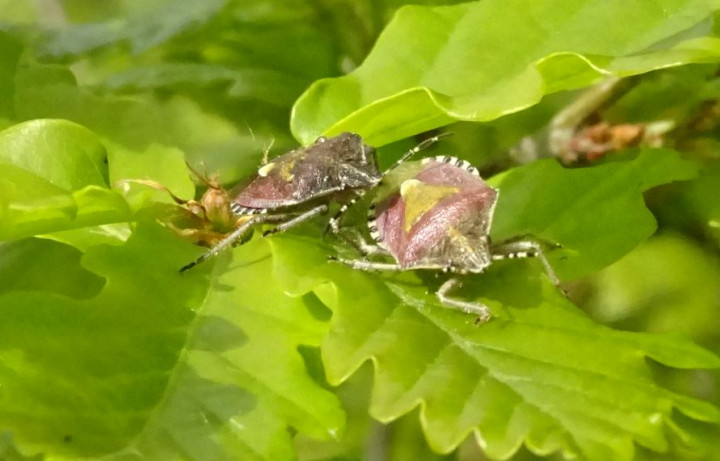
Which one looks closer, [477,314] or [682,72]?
[477,314]

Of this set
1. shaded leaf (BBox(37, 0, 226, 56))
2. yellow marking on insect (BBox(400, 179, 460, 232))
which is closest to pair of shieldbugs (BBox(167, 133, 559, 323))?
yellow marking on insect (BBox(400, 179, 460, 232))

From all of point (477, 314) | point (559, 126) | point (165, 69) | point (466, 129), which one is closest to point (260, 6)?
point (165, 69)

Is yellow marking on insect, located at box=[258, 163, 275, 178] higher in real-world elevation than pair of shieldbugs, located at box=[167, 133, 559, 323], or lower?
higher

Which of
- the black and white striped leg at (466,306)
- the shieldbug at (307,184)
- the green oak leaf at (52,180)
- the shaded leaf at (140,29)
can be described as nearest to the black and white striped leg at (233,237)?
the shieldbug at (307,184)

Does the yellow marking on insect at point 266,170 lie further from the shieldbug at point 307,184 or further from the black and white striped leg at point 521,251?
the black and white striped leg at point 521,251

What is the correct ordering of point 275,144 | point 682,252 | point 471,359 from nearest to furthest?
point 471,359, point 275,144, point 682,252

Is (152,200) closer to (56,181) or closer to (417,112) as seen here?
(56,181)

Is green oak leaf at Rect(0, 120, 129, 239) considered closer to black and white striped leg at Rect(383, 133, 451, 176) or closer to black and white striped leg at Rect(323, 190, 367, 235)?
black and white striped leg at Rect(323, 190, 367, 235)
